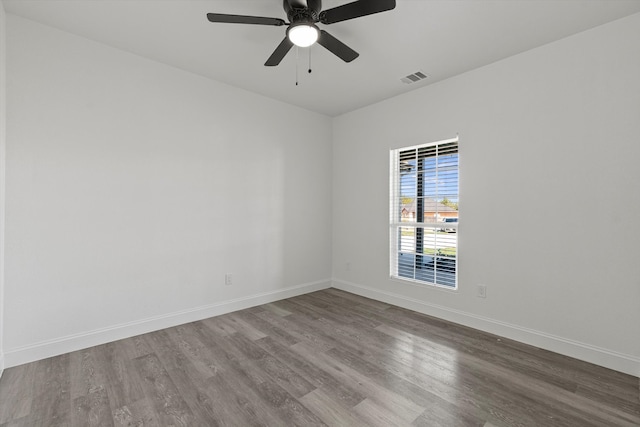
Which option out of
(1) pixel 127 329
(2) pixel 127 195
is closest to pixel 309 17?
(2) pixel 127 195

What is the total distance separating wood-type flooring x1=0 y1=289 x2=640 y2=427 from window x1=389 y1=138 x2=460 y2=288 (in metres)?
0.81

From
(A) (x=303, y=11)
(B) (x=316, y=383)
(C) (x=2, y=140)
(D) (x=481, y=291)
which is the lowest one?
(B) (x=316, y=383)

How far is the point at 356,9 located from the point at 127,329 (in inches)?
133

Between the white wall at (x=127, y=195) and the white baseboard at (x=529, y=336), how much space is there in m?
1.72

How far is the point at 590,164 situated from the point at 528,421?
2.10 m

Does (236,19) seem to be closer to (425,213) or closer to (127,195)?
(127,195)

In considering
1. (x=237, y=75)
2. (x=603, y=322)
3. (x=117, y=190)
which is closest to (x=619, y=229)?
(x=603, y=322)

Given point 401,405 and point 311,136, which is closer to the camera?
point 401,405

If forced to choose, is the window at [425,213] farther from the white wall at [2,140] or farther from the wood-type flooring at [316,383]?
the white wall at [2,140]

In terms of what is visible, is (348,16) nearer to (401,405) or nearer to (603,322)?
(401,405)

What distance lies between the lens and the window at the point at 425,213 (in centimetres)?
348

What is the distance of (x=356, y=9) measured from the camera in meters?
1.89

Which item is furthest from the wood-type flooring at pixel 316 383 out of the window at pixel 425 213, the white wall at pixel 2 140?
the window at pixel 425 213

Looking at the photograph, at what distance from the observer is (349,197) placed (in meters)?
4.64
